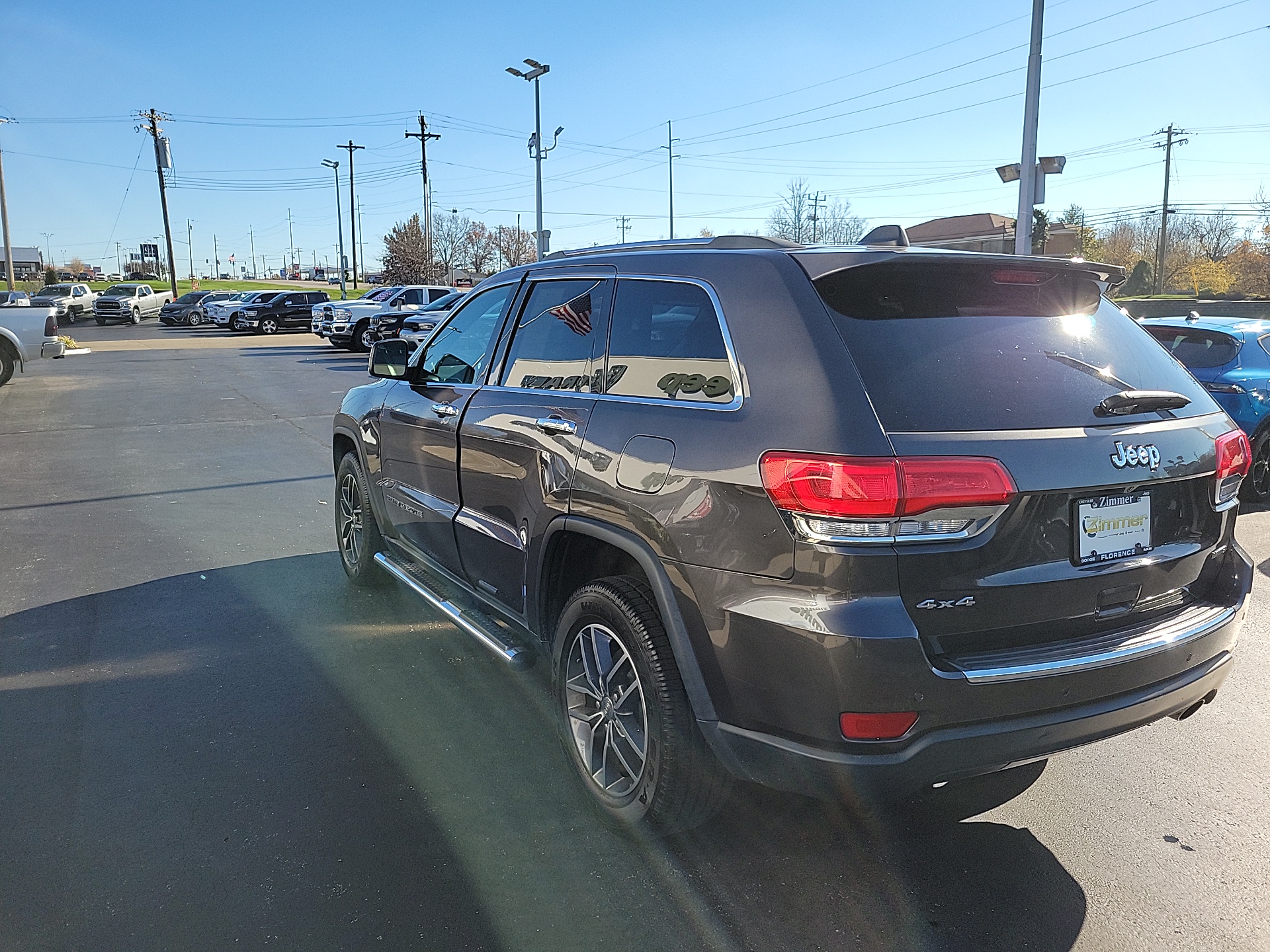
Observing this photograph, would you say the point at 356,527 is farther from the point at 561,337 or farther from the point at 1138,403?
the point at 1138,403

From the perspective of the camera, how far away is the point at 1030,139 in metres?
15.3

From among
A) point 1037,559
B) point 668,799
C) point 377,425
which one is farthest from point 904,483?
point 377,425

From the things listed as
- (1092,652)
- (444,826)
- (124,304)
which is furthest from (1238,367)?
(124,304)

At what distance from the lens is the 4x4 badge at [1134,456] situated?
2592 millimetres

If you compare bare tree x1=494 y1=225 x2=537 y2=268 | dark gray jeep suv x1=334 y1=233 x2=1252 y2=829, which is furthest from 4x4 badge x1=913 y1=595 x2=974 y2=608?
bare tree x1=494 y1=225 x2=537 y2=268

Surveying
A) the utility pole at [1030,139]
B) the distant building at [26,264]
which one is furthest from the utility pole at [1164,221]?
the distant building at [26,264]

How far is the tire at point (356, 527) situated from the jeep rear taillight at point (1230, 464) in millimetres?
3966

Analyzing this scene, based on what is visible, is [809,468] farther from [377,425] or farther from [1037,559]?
[377,425]

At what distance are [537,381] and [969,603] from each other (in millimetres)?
1878

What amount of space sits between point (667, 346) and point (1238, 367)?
6959mm

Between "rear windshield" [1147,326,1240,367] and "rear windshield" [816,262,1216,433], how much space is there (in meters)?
5.95

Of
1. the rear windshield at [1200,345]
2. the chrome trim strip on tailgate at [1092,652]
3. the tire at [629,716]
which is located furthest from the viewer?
the rear windshield at [1200,345]

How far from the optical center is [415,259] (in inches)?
3221

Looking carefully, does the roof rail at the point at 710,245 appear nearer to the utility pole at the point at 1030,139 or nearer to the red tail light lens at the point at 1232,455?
the red tail light lens at the point at 1232,455
